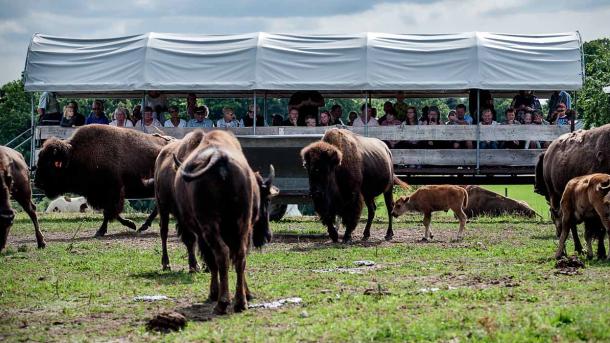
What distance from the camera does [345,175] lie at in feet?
60.9

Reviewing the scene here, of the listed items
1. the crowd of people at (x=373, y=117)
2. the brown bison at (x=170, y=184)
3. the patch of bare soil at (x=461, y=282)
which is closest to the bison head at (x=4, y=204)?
the brown bison at (x=170, y=184)

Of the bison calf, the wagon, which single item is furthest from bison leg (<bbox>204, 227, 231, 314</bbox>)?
the wagon

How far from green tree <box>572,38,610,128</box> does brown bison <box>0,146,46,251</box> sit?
1177 inches

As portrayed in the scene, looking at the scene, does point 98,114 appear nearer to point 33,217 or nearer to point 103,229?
point 103,229

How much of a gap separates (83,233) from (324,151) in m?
6.01

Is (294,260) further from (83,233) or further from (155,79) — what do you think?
(155,79)

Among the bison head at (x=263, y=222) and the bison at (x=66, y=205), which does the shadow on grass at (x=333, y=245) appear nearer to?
the bison head at (x=263, y=222)

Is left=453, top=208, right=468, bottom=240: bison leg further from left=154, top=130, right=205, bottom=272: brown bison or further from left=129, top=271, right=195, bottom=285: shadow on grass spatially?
left=129, top=271, right=195, bottom=285: shadow on grass

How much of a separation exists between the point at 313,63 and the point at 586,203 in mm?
12045

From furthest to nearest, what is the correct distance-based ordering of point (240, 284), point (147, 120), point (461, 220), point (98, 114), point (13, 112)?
point (13, 112) → point (98, 114) → point (147, 120) → point (461, 220) → point (240, 284)

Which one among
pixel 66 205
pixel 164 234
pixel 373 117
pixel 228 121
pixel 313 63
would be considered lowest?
pixel 66 205

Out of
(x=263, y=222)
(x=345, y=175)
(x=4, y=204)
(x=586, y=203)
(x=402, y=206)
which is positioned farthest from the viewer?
(x=402, y=206)

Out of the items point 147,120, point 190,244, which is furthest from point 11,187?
point 147,120

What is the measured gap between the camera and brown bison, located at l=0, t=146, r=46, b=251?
15641mm
